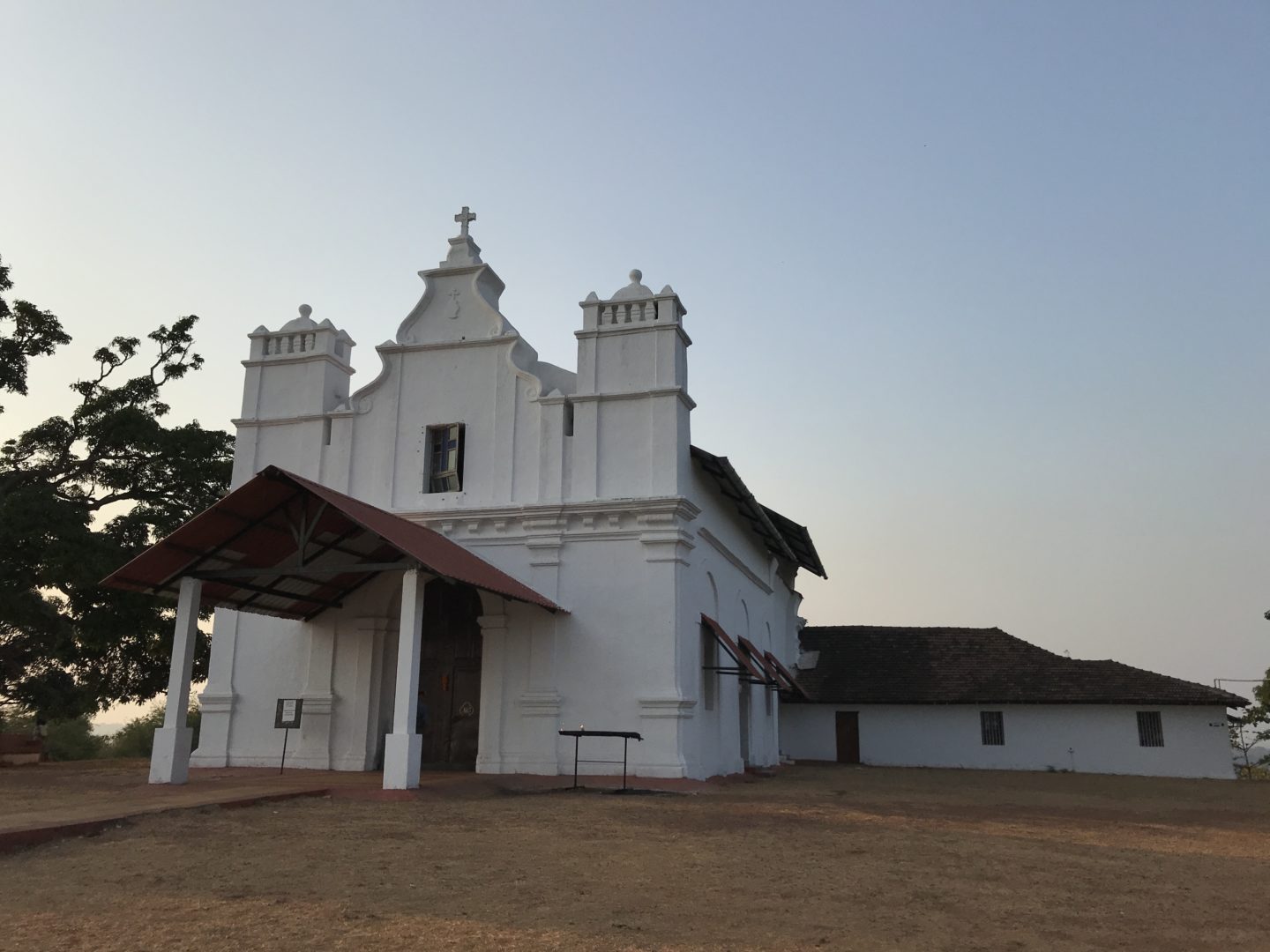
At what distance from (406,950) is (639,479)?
1201 centimetres

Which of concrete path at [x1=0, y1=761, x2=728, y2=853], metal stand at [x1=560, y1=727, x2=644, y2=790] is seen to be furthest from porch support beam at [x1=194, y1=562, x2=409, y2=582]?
metal stand at [x1=560, y1=727, x2=644, y2=790]

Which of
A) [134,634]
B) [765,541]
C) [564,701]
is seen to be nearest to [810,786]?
[564,701]

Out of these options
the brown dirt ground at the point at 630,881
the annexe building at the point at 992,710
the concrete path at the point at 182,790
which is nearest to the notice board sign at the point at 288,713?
the concrete path at the point at 182,790

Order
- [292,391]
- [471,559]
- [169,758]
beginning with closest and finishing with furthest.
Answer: [169,758]
[471,559]
[292,391]

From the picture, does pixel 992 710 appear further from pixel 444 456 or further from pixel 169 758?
pixel 169 758

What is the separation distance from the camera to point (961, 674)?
30297mm

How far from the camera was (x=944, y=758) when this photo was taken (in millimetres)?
29375

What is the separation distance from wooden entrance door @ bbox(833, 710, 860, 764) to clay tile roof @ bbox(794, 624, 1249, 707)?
0.62 m

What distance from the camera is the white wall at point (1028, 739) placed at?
1069 inches

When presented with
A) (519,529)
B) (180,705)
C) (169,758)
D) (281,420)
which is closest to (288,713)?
(180,705)

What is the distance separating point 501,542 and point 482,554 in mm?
402

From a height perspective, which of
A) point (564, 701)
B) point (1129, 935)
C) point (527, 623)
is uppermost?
point (527, 623)

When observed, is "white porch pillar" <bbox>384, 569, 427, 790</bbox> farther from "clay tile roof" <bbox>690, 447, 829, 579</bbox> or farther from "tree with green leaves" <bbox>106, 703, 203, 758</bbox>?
"tree with green leaves" <bbox>106, 703, 203, 758</bbox>

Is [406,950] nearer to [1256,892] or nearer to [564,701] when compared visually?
[1256,892]
